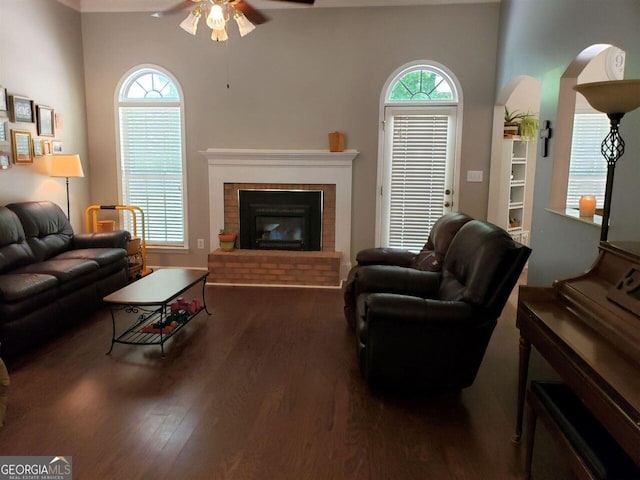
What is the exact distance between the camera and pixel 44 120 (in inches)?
199

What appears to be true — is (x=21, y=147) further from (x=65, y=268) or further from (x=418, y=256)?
(x=418, y=256)

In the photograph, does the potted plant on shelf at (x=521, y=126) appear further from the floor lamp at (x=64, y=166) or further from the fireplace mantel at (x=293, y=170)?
the floor lamp at (x=64, y=166)

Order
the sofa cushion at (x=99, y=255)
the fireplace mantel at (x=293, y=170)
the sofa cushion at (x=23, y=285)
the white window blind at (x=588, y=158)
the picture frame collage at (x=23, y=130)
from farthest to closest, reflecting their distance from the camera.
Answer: the white window blind at (x=588, y=158) → the fireplace mantel at (x=293, y=170) → the picture frame collage at (x=23, y=130) → the sofa cushion at (x=99, y=255) → the sofa cushion at (x=23, y=285)

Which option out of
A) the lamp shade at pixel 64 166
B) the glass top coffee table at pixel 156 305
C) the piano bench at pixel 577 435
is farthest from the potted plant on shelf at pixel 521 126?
the lamp shade at pixel 64 166

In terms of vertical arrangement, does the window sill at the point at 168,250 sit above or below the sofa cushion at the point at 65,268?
below

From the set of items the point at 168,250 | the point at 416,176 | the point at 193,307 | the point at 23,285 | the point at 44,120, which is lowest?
the point at 193,307

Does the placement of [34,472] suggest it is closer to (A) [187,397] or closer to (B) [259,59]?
(A) [187,397]

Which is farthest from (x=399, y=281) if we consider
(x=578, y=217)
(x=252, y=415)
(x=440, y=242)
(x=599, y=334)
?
(x=599, y=334)

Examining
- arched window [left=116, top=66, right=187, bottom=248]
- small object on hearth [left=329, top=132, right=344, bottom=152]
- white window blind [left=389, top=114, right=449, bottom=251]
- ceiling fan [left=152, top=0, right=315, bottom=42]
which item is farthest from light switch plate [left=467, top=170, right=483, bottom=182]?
arched window [left=116, top=66, right=187, bottom=248]

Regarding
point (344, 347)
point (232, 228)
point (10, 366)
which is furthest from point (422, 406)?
point (232, 228)

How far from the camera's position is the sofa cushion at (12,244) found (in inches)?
157

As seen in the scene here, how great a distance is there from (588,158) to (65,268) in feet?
21.1

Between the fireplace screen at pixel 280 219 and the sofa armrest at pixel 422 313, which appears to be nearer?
the sofa armrest at pixel 422 313

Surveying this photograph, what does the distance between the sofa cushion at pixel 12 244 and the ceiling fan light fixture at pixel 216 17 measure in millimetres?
2525
